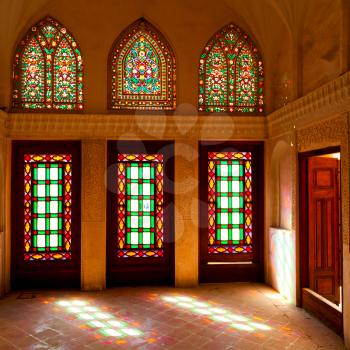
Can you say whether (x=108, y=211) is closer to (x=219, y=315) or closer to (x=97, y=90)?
(x=97, y=90)

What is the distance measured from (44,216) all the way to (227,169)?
336cm

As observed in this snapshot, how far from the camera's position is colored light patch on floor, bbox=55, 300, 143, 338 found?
4559 mm

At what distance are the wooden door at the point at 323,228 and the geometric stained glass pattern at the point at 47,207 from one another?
399 cm

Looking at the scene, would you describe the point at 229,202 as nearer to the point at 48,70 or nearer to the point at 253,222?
the point at 253,222

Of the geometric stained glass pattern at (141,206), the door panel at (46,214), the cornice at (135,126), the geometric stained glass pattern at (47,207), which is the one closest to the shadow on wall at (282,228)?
the cornice at (135,126)

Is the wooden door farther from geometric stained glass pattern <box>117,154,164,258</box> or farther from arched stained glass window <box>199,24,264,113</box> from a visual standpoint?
geometric stained glass pattern <box>117,154,164,258</box>

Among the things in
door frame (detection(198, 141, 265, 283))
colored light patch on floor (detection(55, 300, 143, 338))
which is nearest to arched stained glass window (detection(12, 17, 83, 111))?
door frame (detection(198, 141, 265, 283))

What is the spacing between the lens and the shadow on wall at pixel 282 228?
5.73m

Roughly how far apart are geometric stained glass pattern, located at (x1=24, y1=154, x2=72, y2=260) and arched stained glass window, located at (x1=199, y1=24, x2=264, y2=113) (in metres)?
2.78

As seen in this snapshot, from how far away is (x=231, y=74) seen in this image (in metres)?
6.81

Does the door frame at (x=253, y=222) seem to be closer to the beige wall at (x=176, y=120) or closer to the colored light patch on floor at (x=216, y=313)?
the beige wall at (x=176, y=120)

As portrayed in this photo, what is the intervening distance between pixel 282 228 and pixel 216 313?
75.7 inches

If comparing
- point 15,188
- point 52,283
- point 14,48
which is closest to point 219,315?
point 52,283

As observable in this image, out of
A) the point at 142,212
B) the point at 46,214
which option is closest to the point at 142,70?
the point at 142,212
